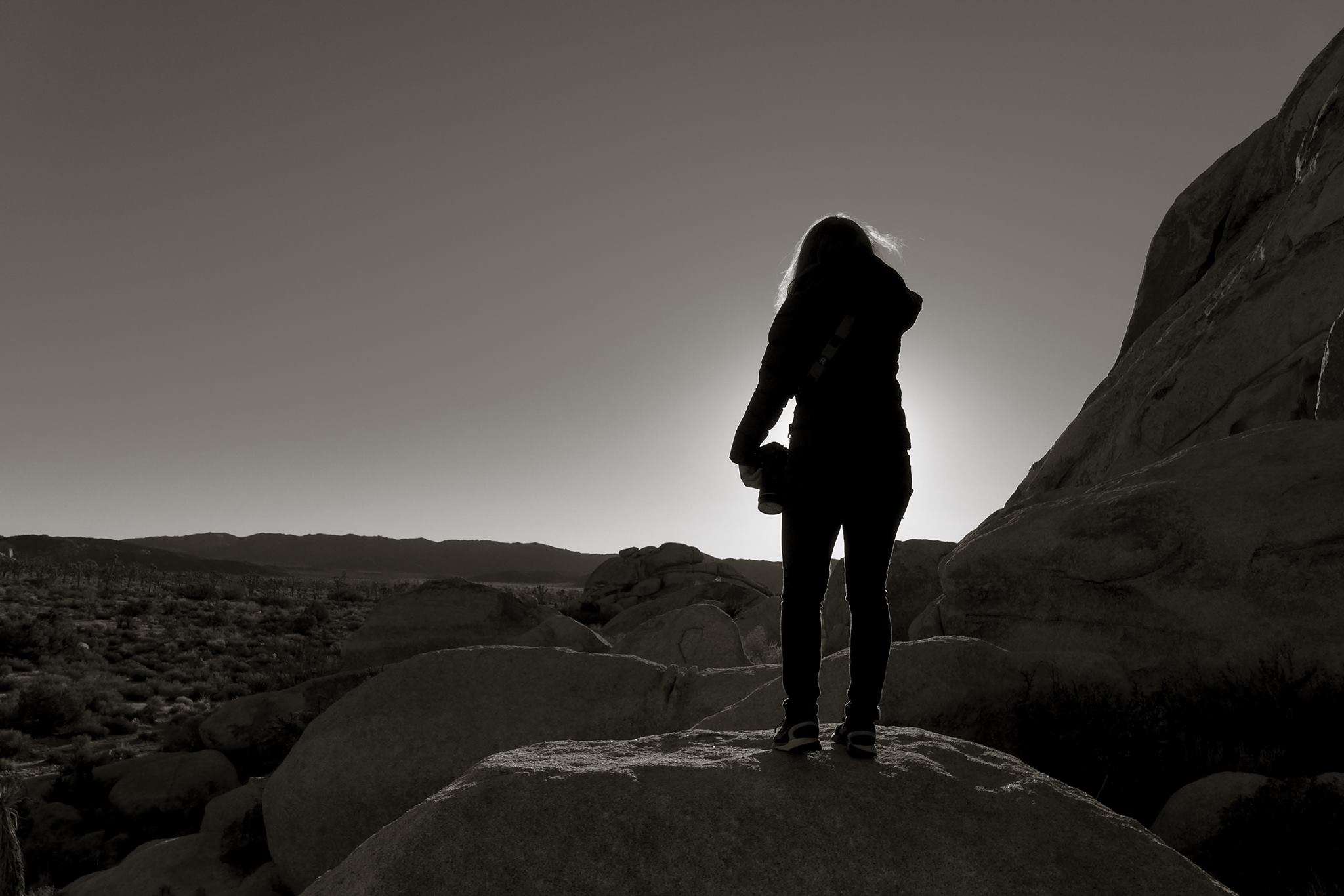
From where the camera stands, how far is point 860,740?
447cm

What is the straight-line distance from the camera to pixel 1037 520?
32.4 ft

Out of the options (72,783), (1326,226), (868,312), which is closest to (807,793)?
(868,312)

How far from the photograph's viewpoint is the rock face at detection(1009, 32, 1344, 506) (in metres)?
10.9

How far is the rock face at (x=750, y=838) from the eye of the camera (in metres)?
3.47

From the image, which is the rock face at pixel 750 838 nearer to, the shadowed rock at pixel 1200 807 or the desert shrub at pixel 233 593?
the shadowed rock at pixel 1200 807

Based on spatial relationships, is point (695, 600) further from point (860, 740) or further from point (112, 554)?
point (112, 554)

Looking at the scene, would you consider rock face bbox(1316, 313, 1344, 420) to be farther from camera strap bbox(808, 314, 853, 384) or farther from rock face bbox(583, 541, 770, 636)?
rock face bbox(583, 541, 770, 636)

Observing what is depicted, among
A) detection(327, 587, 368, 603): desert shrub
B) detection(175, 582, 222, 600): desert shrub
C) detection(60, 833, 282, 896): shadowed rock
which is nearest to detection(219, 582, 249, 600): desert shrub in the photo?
detection(175, 582, 222, 600): desert shrub

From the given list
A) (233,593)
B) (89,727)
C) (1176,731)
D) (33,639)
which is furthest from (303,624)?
(1176,731)

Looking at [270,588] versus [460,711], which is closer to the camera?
[460,711]

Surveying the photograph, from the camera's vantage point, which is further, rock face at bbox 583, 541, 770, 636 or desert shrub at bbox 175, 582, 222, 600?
desert shrub at bbox 175, 582, 222, 600

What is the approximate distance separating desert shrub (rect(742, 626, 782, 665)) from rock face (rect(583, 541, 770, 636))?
9.40 meters

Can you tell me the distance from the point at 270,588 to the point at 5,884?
185 ft

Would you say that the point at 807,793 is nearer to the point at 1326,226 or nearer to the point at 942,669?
the point at 942,669
